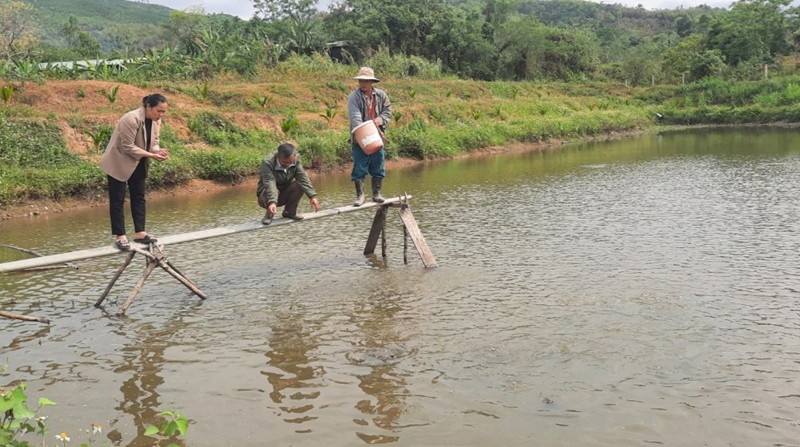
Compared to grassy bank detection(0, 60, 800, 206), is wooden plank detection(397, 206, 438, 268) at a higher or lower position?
lower

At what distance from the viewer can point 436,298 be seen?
7.95 m

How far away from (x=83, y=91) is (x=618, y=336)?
21099 millimetres

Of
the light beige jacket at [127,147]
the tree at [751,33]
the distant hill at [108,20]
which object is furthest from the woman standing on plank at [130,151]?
the distant hill at [108,20]

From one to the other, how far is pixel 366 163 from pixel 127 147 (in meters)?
3.32

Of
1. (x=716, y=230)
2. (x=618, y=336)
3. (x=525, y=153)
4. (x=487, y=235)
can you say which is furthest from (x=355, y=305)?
(x=525, y=153)

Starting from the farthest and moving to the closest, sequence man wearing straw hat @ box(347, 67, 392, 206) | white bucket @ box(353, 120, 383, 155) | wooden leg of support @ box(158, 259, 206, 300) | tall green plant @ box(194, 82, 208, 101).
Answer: tall green plant @ box(194, 82, 208, 101), man wearing straw hat @ box(347, 67, 392, 206), white bucket @ box(353, 120, 383, 155), wooden leg of support @ box(158, 259, 206, 300)

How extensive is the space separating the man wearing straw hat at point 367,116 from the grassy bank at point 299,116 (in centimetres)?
909

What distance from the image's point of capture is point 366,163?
9703 millimetres

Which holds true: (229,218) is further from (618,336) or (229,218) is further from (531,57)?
(531,57)

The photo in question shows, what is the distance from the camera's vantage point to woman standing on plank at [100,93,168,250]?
7.31m

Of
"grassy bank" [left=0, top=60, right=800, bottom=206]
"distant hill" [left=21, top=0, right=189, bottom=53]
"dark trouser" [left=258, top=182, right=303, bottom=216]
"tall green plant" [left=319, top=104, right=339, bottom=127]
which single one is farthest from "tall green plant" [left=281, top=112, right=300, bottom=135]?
"distant hill" [left=21, top=0, right=189, bottom=53]

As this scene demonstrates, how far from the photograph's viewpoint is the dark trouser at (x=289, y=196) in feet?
29.3

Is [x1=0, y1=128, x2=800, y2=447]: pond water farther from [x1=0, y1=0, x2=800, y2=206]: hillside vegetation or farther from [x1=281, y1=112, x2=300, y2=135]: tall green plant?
[x1=281, y1=112, x2=300, y2=135]: tall green plant

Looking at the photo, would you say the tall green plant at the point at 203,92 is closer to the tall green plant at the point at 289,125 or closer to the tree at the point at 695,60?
the tall green plant at the point at 289,125
